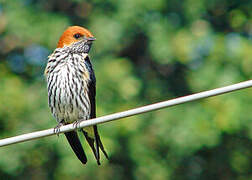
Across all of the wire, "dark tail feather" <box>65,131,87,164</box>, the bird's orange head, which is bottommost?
"dark tail feather" <box>65,131,87,164</box>

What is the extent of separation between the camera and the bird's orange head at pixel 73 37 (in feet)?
18.1

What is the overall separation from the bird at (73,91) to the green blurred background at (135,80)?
1.91m

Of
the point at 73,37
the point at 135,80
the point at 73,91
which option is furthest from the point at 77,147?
the point at 135,80

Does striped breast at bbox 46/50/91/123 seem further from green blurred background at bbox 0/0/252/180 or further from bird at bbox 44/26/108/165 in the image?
green blurred background at bbox 0/0/252/180

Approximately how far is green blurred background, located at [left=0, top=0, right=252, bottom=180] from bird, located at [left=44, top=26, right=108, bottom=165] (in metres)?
1.91

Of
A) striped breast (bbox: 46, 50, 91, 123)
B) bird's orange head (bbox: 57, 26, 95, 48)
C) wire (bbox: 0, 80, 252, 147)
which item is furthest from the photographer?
bird's orange head (bbox: 57, 26, 95, 48)

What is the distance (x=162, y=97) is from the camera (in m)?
9.18

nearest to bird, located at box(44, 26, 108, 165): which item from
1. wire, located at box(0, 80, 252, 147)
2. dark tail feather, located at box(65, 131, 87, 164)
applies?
dark tail feather, located at box(65, 131, 87, 164)

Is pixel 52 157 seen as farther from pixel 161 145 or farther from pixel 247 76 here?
pixel 247 76

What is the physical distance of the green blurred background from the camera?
25.6ft

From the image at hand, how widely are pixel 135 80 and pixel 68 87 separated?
3.13 m

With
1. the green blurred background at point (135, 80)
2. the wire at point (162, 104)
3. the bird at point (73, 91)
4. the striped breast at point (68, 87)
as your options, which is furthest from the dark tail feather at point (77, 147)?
the green blurred background at point (135, 80)

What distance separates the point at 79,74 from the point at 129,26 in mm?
3155

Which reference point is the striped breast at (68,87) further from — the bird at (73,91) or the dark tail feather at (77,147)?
the dark tail feather at (77,147)
